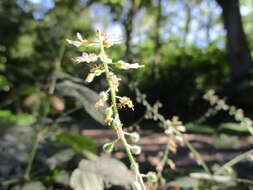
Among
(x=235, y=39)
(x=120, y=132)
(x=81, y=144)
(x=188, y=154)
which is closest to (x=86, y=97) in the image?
(x=81, y=144)

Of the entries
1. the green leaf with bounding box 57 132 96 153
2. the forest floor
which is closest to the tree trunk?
the forest floor

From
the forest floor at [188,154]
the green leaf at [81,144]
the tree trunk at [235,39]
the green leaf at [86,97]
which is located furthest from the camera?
the tree trunk at [235,39]

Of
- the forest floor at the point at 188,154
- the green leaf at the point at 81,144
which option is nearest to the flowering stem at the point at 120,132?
the green leaf at the point at 81,144

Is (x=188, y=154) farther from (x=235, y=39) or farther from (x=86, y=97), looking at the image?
(x=235, y=39)

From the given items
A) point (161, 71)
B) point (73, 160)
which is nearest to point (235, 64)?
point (161, 71)

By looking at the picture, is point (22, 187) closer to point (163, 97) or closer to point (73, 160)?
point (73, 160)

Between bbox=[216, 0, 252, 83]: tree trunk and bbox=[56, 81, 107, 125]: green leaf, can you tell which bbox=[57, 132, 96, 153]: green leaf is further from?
bbox=[216, 0, 252, 83]: tree trunk

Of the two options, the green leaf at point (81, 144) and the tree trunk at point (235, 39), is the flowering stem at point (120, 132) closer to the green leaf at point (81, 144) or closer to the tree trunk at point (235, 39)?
the green leaf at point (81, 144)
